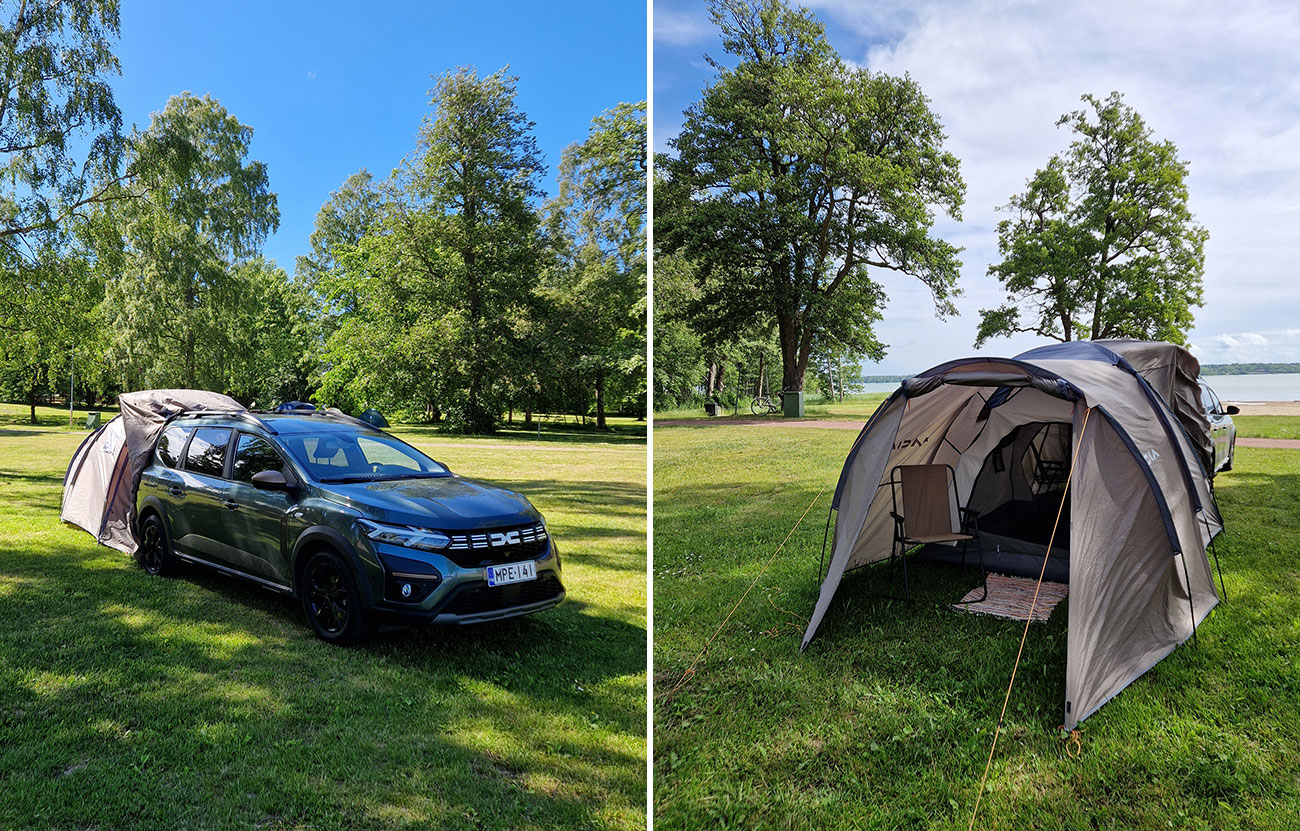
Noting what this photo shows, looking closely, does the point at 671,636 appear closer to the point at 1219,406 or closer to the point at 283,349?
the point at 1219,406

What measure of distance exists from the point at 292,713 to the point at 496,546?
1.41 m

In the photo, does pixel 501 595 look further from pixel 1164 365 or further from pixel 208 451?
pixel 1164 365

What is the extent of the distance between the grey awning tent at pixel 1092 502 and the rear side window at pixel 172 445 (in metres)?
5.47

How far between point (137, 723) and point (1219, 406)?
43.9ft

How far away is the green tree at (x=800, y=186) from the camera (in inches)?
1029

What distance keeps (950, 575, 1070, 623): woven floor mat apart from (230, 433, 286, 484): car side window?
5020 mm

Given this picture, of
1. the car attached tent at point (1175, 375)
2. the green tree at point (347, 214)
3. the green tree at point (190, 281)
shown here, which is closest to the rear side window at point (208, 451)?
the car attached tent at point (1175, 375)

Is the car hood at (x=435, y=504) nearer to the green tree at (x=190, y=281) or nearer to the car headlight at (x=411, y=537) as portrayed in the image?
the car headlight at (x=411, y=537)

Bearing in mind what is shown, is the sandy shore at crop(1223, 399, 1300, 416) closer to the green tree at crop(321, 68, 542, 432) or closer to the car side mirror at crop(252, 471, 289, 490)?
the green tree at crop(321, 68, 542, 432)

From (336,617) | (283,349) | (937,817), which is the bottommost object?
(937,817)

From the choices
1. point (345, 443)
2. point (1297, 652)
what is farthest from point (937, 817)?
point (345, 443)

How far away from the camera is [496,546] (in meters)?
4.84

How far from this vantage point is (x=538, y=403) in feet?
104

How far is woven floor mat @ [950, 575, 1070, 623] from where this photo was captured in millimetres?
5500
